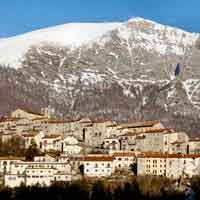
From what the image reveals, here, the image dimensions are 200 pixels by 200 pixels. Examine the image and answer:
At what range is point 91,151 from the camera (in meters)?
110

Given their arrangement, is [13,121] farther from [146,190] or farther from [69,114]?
[69,114]

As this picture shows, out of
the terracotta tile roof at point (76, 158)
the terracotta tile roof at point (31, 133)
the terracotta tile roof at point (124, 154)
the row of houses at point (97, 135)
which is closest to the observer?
the terracotta tile roof at point (76, 158)

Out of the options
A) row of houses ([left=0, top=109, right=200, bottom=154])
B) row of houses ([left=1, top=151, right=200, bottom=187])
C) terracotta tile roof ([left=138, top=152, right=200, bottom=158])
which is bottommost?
row of houses ([left=1, top=151, right=200, bottom=187])

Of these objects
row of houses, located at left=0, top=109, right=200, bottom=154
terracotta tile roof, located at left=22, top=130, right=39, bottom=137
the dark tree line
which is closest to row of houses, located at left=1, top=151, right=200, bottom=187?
the dark tree line

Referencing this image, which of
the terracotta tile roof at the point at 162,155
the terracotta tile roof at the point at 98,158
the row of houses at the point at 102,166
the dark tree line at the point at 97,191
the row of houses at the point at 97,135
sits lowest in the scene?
the dark tree line at the point at 97,191

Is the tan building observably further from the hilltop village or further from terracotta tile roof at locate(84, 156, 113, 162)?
terracotta tile roof at locate(84, 156, 113, 162)

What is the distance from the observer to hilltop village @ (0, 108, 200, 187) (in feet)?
312

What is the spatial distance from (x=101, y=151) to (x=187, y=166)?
15134 mm

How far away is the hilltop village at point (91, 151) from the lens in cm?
9519

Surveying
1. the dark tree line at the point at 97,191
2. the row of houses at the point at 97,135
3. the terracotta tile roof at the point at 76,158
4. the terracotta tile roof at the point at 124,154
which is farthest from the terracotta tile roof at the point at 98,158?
the row of houses at the point at 97,135

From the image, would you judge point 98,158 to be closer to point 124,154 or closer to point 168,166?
point 124,154

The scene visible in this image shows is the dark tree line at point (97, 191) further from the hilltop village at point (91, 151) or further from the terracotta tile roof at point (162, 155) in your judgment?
the terracotta tile roof at point (162, 155)

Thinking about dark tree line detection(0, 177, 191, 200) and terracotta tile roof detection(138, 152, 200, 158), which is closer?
dark tree line detection(0, 177, 191, 200)

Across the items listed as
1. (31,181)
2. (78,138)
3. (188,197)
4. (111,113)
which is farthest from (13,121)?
(111,113)
